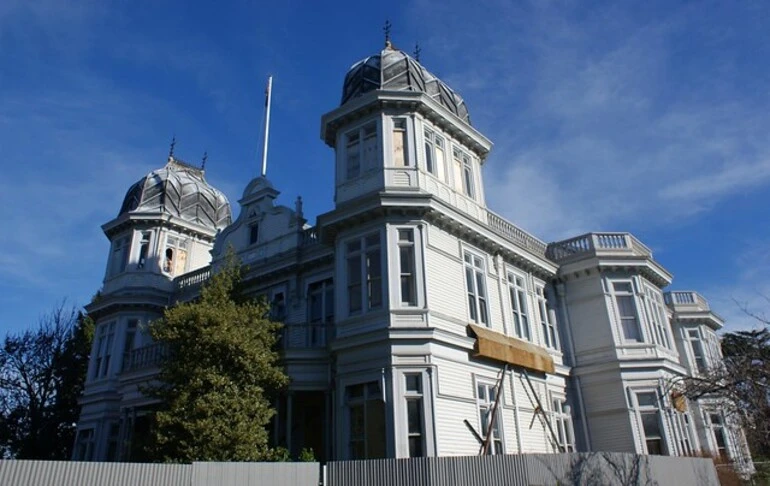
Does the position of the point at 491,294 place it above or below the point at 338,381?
above

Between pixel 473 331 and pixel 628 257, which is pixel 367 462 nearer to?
pixel 473 331

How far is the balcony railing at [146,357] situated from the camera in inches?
912

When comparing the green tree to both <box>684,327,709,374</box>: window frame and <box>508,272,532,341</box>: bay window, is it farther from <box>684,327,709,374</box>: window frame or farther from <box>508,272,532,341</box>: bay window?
<box>684,327,709,374</box>: window frame

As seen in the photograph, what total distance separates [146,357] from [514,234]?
1615cm

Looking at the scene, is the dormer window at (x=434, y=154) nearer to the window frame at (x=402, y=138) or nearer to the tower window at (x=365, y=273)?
the window frame at (x=402, y=138)

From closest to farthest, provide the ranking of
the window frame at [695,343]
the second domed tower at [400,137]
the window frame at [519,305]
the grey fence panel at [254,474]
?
the grey fence panel at [254,474] < the second domed tower at [400,137] < the window frame at [519,305] < the window frame at [695,343]

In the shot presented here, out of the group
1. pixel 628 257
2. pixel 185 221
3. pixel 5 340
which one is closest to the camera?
pixel 628 257

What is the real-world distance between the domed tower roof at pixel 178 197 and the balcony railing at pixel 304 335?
44.3 ft

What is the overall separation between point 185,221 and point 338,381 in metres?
17.1

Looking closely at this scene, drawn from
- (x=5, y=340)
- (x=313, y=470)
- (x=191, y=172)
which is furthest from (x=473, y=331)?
(x=5, y=340)

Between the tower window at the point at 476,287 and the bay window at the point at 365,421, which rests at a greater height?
the tower window at the point at 476,287

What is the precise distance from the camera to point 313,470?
12.7 meters

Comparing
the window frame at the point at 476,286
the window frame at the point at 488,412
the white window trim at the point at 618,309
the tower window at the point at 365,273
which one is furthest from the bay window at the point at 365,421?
the white window trim at the point at 618,309

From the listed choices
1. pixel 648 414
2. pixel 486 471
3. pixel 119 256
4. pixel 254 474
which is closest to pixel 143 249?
pixel 119 256
